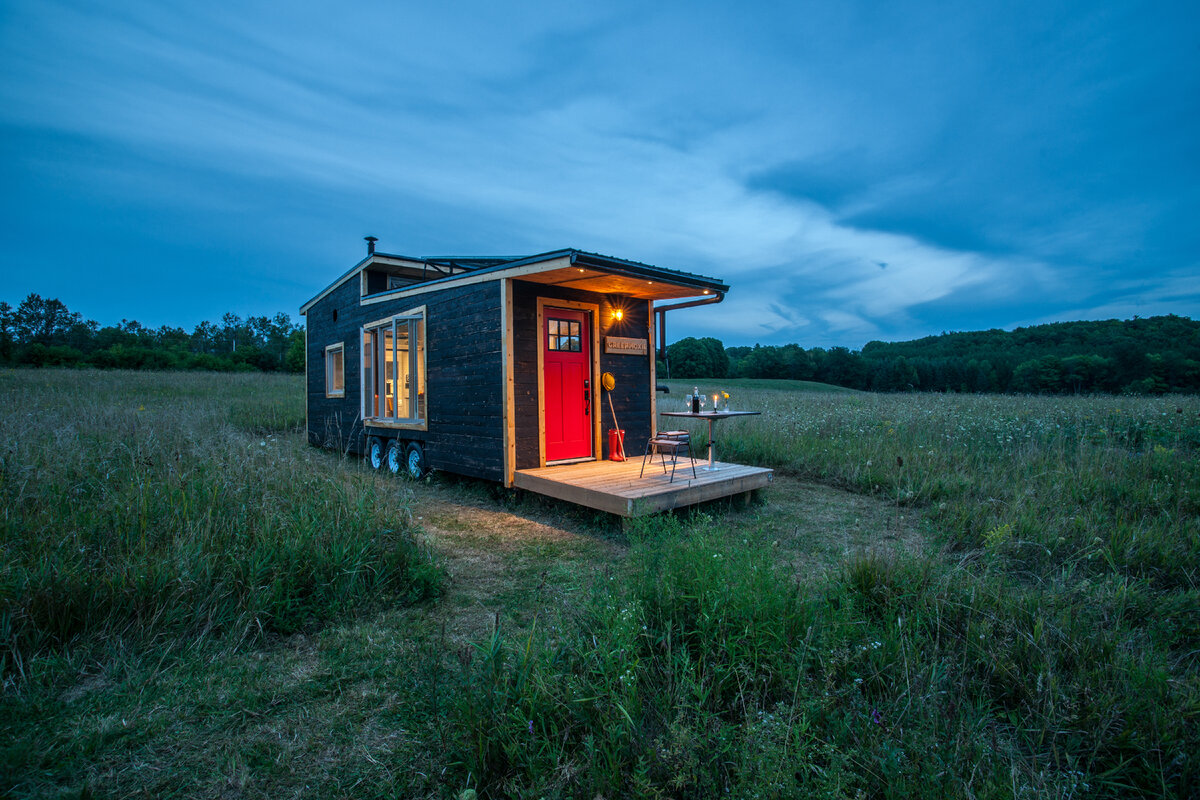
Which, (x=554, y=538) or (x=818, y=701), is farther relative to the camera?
(x=554, y=538)

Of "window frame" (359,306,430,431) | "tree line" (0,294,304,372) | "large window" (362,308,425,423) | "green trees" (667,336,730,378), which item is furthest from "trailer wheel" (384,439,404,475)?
"green trees" (667,336,730,378)

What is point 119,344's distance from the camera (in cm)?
3509

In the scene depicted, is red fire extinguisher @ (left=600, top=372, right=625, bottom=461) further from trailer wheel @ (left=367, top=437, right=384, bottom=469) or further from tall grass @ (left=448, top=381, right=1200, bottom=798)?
trailer wheel @ (left=367, top=437, right=384, bottom=469)

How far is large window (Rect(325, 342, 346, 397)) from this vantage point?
35.5 feet

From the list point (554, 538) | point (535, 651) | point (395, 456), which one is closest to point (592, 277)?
point (554, 538)

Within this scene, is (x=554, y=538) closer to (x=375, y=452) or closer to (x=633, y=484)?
(x=633, y=484)

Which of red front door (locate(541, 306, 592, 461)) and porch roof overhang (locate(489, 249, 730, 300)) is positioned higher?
porch roof overhang (locate(489, 249, 730, 300))

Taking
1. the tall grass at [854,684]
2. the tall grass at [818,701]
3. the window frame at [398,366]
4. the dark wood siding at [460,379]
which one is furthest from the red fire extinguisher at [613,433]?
the tall grass at [818,701]

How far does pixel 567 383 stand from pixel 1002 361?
31.7 m

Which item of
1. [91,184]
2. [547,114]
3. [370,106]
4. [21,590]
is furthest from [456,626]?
[91,184]

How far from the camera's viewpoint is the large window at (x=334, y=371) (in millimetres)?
10812

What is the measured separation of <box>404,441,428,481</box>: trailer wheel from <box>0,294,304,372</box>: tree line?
3103cm

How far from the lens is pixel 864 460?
7762mm

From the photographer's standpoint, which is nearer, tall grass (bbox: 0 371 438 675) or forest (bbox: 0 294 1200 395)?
tall grass (bbox: 0 371 438 675)
